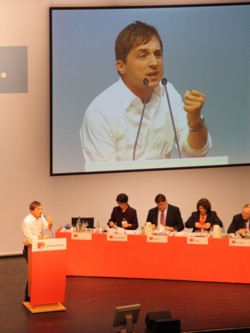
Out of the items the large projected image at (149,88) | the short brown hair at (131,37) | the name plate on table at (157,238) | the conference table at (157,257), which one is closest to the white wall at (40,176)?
the large projected image at (149,88)

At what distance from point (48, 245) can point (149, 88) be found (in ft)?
12.9

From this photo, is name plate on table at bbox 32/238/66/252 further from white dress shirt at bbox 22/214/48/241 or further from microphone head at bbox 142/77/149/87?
microphone head at bbox 142/77/149/87

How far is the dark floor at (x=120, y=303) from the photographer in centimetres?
1073

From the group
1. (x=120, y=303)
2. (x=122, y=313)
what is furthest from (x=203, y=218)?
(x=122, y=313)

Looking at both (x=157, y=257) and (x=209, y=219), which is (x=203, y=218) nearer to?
(x=209, y=219)

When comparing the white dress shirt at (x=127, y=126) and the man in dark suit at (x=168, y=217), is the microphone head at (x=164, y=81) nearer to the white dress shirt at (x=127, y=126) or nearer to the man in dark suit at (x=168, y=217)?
the white dress shirt at (x=127, y=126)

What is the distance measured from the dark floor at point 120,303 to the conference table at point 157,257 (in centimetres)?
12

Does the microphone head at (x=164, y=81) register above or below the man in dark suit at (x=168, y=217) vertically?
above

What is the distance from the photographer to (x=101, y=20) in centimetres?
1376

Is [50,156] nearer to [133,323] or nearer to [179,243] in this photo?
[179,243]

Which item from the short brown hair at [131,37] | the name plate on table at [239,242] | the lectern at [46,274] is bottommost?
the lectern at [46,274]

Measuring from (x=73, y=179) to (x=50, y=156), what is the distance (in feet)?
1.91

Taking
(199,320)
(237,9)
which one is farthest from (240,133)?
(199,320)

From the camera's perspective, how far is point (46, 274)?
11.1m
